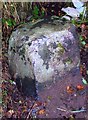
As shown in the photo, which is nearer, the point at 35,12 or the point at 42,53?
the point at 42,53

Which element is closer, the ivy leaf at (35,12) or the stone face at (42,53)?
the stone face at (42,53)

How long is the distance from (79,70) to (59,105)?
0.37 metres

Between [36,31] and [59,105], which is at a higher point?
[36,31]

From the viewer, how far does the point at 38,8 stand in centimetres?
294

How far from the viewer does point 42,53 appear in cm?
253

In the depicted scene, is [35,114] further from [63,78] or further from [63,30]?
[63,30]

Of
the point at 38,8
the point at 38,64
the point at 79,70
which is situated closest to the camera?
the point at 38,64

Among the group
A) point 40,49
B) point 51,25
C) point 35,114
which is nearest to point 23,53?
point 40,49

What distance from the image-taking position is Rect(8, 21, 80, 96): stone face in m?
2.52

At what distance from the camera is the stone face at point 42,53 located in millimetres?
2519

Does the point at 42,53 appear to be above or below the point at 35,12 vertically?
below

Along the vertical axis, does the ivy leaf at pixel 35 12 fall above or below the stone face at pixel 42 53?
above

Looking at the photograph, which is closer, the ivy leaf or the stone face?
the stone face

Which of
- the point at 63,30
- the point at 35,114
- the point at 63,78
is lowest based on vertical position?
the point at 35,114
